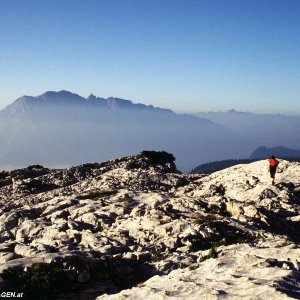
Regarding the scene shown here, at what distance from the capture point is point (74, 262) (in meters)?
19.6

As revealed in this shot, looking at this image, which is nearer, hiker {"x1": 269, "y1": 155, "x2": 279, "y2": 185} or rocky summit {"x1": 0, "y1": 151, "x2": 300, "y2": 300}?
rocky summit {"x1": 0, "y1": 151, "x2": 300, "y2": 300}

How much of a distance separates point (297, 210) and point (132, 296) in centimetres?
2215

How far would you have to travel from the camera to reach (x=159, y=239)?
83.8 ft

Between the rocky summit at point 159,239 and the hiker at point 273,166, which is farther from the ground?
the hiker at point 273,166

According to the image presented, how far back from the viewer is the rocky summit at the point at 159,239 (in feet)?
53.8

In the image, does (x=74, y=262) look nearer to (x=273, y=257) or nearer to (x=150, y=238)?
(x=150, y=238)

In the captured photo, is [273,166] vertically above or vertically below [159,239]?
above

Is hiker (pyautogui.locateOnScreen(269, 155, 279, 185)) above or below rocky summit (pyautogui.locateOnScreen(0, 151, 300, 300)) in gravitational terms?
above

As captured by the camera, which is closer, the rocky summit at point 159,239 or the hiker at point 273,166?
the rocky summit at point 159,239

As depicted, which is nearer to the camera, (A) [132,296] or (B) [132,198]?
(A) [132,296]

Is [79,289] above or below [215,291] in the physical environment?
below

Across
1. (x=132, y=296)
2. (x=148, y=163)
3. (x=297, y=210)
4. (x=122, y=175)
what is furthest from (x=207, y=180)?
(x=132, y=296)

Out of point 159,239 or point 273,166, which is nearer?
point 159,239

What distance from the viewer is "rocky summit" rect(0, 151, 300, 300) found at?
16.4m
